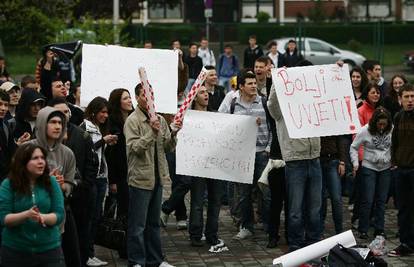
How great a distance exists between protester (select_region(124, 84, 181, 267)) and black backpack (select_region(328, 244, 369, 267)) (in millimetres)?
1964

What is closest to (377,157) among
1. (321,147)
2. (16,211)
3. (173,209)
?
(321,147)

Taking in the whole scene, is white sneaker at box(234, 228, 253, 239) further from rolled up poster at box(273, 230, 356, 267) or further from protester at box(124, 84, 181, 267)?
rolled up poster at box(273, 230, 356, 267)

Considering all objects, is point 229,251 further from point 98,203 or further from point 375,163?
point 375,163

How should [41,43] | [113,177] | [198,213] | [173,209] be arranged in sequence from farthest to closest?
[41,43] < [173,209] < [198,213] < [113,177]

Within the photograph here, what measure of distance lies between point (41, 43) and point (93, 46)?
17.8m

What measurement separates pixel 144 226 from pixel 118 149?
923 mm

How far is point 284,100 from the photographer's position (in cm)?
1178

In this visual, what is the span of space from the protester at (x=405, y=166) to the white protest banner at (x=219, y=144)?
165 centimetres

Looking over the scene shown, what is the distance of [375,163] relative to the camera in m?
12.3

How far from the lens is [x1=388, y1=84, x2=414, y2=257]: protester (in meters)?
11.8

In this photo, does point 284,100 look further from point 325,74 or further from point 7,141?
point 7,141

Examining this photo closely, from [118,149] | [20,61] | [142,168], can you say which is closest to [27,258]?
[142,168]

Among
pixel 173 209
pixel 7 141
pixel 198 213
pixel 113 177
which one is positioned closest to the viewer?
pixel 7 141

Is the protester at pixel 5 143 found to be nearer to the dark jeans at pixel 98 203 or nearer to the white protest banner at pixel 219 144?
the dark jeans at pixel 98 203
